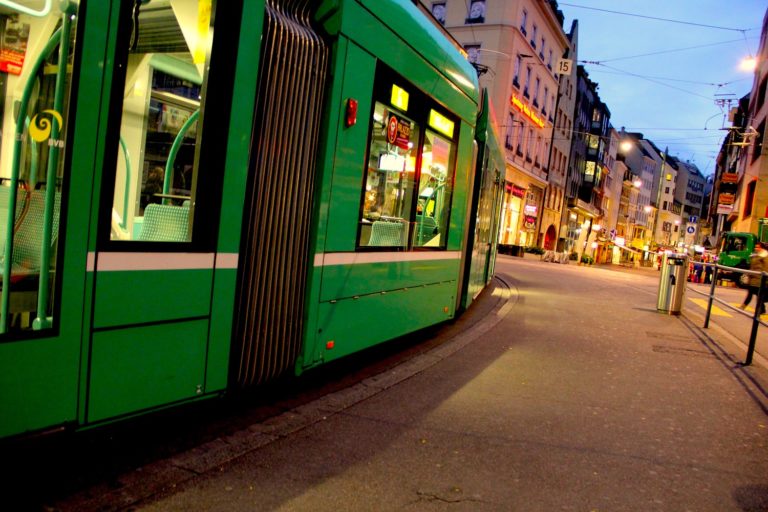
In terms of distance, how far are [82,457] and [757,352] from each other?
8842 millimetres

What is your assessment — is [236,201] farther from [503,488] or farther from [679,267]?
[679,267]

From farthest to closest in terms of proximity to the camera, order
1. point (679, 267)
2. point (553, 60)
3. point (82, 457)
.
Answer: point (553, 60) → point (679, 267) → point (82, 457)

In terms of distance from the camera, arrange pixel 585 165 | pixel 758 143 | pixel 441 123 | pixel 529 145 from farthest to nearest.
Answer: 1. pixel 585 165
2. pixel 529 145
3. pixel 758 143
4. pixel 441 123

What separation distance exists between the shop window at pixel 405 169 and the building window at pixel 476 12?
3204cm

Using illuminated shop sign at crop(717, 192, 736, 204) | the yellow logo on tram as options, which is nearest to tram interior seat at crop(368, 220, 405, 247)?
the yellow logo on tram

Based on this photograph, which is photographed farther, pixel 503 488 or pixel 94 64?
pixel 503 488

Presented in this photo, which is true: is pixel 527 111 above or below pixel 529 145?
above

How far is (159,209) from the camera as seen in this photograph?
3398mm

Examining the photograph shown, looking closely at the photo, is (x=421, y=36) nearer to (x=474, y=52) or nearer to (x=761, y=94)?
(x=474, y=52)

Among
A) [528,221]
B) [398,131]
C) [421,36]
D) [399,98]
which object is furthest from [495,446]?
[528,221]

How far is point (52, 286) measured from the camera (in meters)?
2.67

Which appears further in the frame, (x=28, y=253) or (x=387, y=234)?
(x=387, y=234)

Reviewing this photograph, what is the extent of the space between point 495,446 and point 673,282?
10.1 m

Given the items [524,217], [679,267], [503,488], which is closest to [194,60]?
[503,488]
